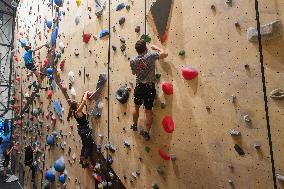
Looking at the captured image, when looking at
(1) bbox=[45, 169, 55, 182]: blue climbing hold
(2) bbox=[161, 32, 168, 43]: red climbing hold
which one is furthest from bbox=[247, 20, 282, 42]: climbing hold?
(1) bbox=[45, 169, 55, 182]: blue climbing hold

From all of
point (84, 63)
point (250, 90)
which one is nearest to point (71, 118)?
point (84, 63)

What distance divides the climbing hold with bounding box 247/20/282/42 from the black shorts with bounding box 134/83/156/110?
47.9 inches

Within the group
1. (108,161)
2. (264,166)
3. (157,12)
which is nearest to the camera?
(264,166)

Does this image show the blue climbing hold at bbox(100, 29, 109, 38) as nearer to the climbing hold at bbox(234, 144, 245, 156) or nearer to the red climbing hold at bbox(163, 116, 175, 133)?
the red climbing hold at bbox(163, 116, 175, 133)

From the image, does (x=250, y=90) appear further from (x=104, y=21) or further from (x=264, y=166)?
(x=104, y=21)

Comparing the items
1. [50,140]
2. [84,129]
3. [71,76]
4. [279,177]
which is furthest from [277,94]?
[50,140]

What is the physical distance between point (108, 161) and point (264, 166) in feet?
8.27

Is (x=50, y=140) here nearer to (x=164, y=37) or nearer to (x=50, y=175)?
(x=50, y=175)

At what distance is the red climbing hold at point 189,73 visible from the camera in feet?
8.98

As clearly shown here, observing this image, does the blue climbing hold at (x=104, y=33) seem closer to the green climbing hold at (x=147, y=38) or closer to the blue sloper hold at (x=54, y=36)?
the green climbing hold at (x=147, y=38)

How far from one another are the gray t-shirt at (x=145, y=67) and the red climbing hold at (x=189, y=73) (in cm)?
37

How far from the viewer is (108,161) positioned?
13.8 feet

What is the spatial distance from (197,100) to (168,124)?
1.60 feet

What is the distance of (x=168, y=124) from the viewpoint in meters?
3.05
